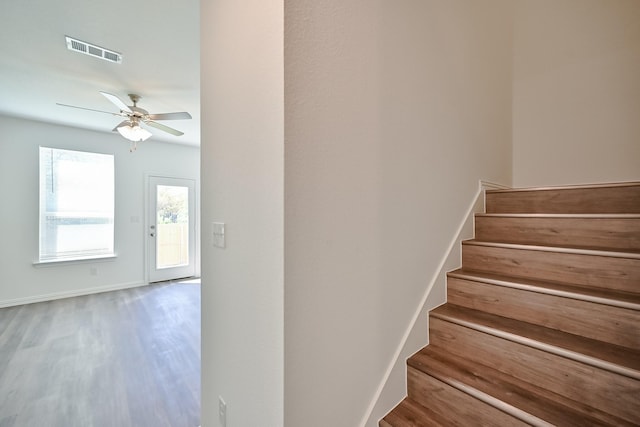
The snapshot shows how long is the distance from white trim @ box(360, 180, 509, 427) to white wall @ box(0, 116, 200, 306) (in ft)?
17.1

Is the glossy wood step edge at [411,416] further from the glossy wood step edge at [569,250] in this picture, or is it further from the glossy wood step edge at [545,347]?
the glossy wood step edge at [569,250]

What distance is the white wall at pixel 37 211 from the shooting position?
370 centimetres

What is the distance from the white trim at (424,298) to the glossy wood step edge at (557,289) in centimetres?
13

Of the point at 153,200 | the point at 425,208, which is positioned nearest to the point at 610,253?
the point at 425,208

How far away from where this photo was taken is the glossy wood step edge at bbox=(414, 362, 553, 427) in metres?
0.88

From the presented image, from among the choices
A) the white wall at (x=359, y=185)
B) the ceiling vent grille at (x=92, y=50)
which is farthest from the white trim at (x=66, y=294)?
the white wall at (x=359, y=185)

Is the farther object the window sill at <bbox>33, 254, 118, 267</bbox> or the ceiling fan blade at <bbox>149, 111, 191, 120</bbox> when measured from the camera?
the window sill at <bbox>33, 254, 118, 267</bbox>

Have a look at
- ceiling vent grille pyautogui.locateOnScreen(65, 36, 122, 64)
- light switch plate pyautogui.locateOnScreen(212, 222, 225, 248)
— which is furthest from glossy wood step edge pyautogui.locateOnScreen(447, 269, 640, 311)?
ceiling vent grille pyautogui.locateOnScreen(65, 36, 122, 64)

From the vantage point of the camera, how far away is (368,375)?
106 cm

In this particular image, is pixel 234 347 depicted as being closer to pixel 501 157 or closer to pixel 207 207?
pixel 207 207

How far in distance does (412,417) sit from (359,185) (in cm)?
103

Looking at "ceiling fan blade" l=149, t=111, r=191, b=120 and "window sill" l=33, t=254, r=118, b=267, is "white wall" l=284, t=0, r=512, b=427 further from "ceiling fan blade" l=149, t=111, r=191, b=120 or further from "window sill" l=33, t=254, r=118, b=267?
"window sill" l=33, t=254, r=118, b=267

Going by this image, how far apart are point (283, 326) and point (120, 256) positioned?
5181mm

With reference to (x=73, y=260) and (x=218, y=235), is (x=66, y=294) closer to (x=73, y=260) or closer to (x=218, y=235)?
(x=73, y=260)
